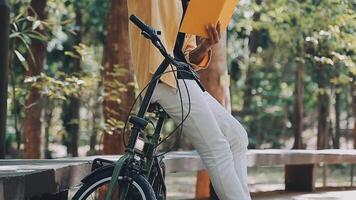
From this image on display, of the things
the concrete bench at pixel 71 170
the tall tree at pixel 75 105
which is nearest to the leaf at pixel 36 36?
the concrete bench at pixel 71 170

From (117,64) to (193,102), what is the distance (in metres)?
4.40

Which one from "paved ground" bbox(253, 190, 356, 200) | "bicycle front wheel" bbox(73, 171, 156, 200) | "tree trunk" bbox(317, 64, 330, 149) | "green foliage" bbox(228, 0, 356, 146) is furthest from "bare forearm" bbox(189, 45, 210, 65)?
"tree trunk" bbox(317, 64, 330, 149)

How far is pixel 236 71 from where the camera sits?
55.8 feet

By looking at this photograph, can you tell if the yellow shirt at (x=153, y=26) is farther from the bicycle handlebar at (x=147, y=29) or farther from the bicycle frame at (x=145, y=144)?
the bicycle handlebar at (x=147, y=29)

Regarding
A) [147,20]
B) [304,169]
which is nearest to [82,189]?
[147,20]

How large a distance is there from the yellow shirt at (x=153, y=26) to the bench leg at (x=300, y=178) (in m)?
3.64

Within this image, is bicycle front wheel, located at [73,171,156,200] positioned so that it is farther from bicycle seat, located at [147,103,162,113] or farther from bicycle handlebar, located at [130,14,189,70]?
bicycle handlebar, located at [130,14,189,70]

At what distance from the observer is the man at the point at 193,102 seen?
263 centimetres

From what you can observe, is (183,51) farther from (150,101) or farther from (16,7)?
(16,7)

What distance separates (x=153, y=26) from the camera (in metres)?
2.67

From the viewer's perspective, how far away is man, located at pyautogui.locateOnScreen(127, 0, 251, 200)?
2.63m

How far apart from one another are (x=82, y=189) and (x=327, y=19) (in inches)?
245

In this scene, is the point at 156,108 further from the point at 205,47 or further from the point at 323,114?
the point at 323,114

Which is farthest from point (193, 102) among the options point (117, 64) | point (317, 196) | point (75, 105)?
point (75, 105)
